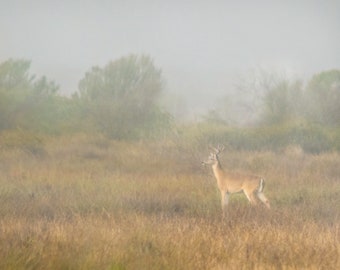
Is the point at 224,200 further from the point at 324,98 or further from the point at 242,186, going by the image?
the point at 324,98

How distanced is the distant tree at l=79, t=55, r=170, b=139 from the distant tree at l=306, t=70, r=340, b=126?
692 cm

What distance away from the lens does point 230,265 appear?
5.13 meters

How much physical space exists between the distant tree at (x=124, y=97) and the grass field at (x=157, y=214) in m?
6.33

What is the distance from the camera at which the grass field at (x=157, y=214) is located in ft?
17.4

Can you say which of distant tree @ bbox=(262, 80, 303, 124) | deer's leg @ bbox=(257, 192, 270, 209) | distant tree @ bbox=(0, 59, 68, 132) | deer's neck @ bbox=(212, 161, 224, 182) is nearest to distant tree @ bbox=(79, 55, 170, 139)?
distant tree @ bbox=(0, 59, 68, 132)

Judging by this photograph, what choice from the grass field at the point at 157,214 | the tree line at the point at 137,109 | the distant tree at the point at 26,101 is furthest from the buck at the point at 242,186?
the tree line at the point at 137,109

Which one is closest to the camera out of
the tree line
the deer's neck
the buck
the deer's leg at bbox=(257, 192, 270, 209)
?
the deer's leg at bbox=(257, 192, 270, 209)

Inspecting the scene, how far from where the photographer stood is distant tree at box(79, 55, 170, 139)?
22047 millimetres

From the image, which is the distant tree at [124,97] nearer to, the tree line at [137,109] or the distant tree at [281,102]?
the tree line at [137,109]

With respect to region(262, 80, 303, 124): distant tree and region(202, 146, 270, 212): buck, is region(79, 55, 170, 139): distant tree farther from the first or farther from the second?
region(202, 146, 270, 212): buck

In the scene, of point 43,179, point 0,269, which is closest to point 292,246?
point 0,269

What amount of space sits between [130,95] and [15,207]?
16001 mm

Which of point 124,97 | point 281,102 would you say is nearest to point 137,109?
point 124,97

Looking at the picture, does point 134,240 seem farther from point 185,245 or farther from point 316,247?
point 316,247
